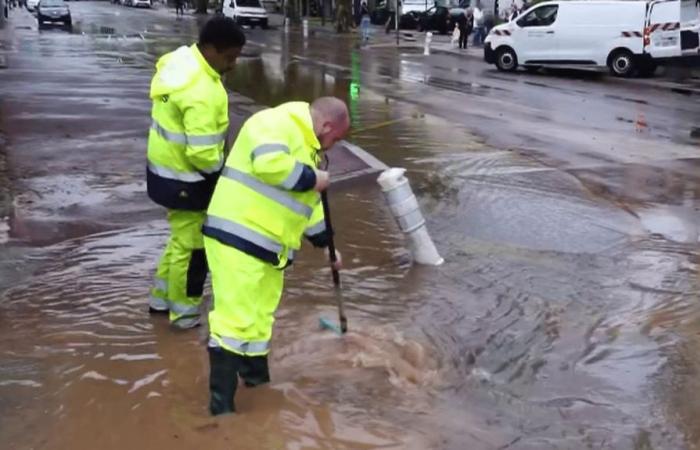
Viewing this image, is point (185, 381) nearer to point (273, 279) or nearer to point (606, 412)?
point (273, 279)

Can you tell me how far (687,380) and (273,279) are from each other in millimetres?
2300

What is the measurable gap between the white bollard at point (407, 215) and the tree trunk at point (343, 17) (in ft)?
129

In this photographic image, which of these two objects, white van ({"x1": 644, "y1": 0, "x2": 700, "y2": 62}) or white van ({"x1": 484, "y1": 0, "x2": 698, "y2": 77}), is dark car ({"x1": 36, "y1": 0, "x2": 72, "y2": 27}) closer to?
white van ({"x1": 484, "y1": 0, "x2": 698, "y2": 77})

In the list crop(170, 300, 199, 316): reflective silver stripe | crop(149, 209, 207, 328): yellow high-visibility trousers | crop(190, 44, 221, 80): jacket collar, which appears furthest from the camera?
crop(170, 300, 199, 316): reflective silver stripe

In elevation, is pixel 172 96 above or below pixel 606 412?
above

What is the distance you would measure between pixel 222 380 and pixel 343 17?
4255 cm

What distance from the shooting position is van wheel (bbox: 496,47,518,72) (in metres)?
26.7

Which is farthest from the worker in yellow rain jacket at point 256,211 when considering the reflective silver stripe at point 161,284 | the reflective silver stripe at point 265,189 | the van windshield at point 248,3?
the van windshield at point 248,3

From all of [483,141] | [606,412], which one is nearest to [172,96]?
[606,412]

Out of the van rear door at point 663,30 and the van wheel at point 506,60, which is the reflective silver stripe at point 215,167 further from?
the van wheel at point 506,60

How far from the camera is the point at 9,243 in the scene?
24.4 ft

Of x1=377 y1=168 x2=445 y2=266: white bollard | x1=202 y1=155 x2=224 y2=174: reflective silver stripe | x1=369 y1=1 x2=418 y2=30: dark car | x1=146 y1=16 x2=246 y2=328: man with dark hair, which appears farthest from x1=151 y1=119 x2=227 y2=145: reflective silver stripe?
x1=369 y1=1 x2=418 y2=30: dark car

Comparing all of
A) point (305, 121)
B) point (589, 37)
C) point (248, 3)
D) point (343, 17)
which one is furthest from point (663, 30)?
point (248, 3)

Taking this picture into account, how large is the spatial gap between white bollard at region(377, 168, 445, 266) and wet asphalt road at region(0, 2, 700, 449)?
17 cm
